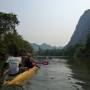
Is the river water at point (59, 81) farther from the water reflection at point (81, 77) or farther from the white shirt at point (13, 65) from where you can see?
the white shirt at point (13, 65)

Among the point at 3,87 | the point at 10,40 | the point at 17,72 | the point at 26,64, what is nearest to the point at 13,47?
the point at 10,40

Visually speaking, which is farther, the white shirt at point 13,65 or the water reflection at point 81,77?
the water reflection at point 81,77

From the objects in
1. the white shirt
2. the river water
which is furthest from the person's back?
the white shirt

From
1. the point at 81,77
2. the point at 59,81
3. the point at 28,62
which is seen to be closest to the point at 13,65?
the point at 59,81

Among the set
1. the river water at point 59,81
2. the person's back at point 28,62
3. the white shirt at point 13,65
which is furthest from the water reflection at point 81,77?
the white shirt at point 13,65

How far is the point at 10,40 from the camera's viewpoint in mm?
63375

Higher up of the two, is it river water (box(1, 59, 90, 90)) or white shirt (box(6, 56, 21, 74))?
white shirt (box(6, 56, 21, 74))

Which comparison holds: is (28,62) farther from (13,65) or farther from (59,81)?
(13,65)

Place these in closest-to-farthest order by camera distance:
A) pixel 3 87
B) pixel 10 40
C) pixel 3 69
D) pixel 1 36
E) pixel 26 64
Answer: pixel 3 87, pixel 3 69, pixel 26 64, pixel 1 36, pixel 10 40

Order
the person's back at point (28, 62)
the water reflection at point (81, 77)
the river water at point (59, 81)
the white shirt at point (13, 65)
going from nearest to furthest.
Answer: the river water at point (59, 81), the white shirt at point (13, 65), the water reflection at point (81, 77), the person's back at point (28, 62)

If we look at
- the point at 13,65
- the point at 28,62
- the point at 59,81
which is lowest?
the point at 59,81

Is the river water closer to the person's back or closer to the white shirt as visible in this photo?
the person's back

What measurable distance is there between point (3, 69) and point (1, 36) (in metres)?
40.6

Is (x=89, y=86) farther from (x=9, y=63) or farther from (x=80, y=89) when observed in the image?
(x=9, y=63)
